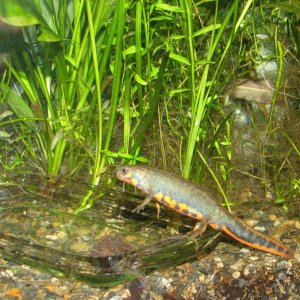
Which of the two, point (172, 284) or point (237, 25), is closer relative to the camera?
point (172, 284)

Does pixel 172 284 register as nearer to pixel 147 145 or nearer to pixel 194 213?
pixel 194 213

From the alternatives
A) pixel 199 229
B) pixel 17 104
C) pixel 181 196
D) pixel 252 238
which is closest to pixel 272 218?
pixel 252 238

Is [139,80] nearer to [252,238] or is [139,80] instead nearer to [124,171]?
[124,171]

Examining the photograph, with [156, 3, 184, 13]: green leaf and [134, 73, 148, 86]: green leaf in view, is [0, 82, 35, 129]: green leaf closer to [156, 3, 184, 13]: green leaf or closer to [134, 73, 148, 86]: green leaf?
[134, 73, 148, 86]: green leaf

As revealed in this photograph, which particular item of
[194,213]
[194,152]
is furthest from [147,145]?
[194,213]

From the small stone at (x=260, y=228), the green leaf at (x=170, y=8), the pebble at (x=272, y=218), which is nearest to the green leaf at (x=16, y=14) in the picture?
the green leaf at (x=170, y=8)

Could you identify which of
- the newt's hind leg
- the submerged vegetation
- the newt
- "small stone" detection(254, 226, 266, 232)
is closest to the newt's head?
the newt

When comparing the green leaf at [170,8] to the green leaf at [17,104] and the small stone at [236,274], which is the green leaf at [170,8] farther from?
the small stone at [236,274]
